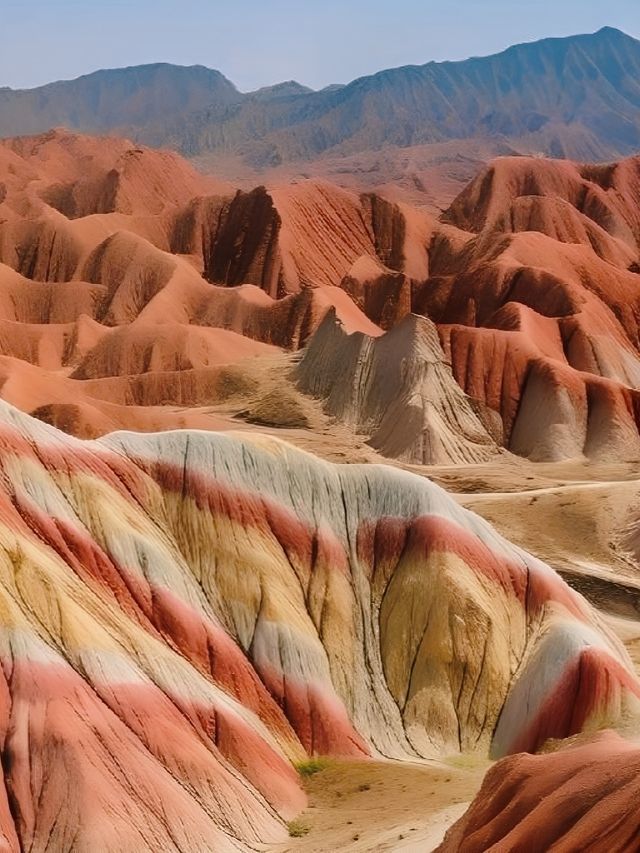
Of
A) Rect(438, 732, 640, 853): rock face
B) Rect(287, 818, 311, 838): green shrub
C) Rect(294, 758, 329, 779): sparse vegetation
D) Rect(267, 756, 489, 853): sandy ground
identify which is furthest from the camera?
Rect(294, 758, 329, 779): sparse vegetation

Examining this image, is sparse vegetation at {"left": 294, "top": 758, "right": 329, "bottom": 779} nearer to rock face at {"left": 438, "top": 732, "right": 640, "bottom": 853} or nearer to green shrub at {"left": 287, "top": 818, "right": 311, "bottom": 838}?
green shrub at {"left": 287, "top": 818, "right": 311, "bottom": 838}

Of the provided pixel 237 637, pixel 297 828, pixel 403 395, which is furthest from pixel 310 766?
pixel 403 395

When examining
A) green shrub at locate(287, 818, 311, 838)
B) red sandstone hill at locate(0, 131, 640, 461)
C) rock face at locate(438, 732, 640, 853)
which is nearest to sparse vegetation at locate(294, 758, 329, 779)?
green shrub at locate(287, 818, 311, 838)

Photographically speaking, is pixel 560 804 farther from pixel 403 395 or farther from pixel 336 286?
pixel 336 286

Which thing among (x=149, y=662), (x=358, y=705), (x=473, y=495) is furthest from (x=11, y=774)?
(x=473, y=495)

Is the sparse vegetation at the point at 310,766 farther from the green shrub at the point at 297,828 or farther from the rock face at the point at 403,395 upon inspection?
the rock face at the point at 403,395
